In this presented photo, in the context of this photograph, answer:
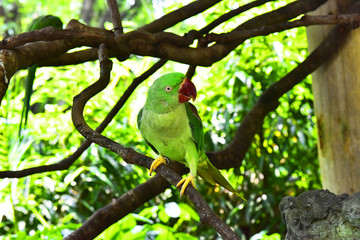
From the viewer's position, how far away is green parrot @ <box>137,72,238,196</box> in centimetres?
102

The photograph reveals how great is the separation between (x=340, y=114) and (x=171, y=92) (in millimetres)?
624

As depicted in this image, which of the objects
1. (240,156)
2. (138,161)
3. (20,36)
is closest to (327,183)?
(240,156)

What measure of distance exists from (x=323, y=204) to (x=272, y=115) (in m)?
1.46

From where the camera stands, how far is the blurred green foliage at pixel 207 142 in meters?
1.94

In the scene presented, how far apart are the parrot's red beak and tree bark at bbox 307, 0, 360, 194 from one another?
599 mm

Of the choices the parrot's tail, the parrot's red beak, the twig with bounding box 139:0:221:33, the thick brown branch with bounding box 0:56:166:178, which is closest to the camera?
the parrot's red beak

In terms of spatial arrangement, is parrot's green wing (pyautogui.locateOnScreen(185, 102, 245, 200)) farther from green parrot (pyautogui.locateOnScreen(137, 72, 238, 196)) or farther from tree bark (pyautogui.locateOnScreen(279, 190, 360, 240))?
tree bark (pyautogui.locateOnScreen(279, 190, 360, 240))

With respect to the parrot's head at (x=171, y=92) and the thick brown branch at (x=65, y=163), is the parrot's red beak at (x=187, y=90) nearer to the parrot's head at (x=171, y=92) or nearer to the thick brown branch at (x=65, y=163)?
the parrot's head at (x=171, y=92)

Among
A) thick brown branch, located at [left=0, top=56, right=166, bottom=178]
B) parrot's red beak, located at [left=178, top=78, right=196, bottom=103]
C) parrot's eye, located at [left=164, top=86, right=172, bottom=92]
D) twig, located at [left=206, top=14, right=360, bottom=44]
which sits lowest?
thick brown branch, located at [left=0, top=56, right=166, bottom=178]

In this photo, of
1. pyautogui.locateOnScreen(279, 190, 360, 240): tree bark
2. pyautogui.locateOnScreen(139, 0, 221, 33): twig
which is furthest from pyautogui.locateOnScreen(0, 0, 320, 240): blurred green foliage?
pyautogui.locateOnScreen(279, 190, 360, 240): tree bark

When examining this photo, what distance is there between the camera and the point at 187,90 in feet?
3.29

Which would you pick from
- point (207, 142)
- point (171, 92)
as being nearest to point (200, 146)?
point (171, 92)

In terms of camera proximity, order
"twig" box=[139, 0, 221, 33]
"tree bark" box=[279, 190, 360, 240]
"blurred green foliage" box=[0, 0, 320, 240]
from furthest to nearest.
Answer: "blurred green foliage" box=[0, 0, 320, 240] < "twig" box=[139, 0, 221, 33] < "tree bark" box=[279, 190, 360, 240]

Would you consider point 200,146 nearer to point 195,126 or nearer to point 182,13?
point 195,126
